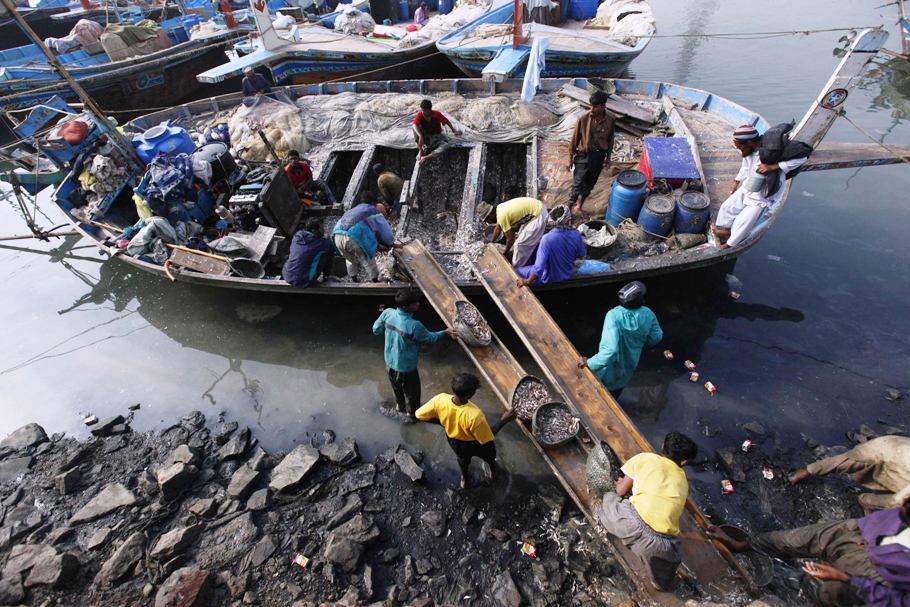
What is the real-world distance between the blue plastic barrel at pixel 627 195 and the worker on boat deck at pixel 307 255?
13.8 feet

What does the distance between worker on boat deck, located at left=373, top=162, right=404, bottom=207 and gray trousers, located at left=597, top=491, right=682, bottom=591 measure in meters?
6.69

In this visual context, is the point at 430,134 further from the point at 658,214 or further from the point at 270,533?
the point at 270,533

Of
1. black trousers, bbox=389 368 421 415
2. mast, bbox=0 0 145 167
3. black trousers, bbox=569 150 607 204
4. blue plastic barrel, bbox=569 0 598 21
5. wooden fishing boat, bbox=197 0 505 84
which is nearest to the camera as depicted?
black trousers, bbox=389 368 421 415

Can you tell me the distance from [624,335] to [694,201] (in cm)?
288

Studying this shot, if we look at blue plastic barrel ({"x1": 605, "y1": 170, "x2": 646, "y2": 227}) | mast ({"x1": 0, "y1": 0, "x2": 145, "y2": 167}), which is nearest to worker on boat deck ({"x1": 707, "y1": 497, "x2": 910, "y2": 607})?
blue plastic barrel ({"x1": 605, "y1": 170, "x2": 646, "y2": 227})

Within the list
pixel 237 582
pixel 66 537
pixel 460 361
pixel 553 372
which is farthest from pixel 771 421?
pixel 66 537

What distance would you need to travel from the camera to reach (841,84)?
17.2 ft

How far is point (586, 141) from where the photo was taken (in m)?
6.25

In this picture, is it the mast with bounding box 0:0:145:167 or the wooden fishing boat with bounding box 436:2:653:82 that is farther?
the wooden fishing boat with bounding box 436:2:653:82

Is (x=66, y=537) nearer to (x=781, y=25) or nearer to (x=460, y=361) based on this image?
(x=460, y=361)

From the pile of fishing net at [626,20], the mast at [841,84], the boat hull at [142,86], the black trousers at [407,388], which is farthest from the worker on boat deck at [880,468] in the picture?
the boat hull at [142,86]

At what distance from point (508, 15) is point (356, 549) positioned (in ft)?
51.2

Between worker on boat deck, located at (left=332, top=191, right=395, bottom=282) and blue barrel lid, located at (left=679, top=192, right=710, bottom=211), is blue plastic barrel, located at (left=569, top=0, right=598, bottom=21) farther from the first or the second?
worker on boat deck, located at (left=332, top=191, right=395, bottom=282)

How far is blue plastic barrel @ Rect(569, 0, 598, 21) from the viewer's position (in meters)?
15.8
